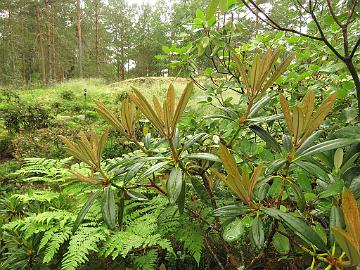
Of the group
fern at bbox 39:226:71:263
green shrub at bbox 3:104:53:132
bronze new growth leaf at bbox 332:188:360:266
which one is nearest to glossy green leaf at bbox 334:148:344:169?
bronze new growth leaf at bbox 332:188:360:266

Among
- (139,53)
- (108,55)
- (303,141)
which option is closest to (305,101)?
(303,141)

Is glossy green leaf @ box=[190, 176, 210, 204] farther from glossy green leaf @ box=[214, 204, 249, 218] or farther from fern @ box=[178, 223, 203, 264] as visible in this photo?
fern @ box=[178, 223, 203, 264]

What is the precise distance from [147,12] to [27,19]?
12902mm

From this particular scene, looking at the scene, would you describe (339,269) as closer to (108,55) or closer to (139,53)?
(139,53)

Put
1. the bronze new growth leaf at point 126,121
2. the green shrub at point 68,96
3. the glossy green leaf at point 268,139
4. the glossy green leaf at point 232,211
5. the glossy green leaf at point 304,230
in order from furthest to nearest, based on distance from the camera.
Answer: the green shrub at point 68,96
the bronze new growth leaf at point 126,121
the glossy green leaf at point 268,139
the glossy green leaf at point 232,211
the glossy green leaf at point 304,230

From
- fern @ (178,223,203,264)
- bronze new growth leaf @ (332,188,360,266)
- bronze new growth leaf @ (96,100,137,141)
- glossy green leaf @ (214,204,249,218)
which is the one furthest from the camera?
fern @ (178,223,203,264)

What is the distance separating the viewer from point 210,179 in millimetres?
1127

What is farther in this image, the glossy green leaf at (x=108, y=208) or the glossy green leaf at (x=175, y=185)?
the glossy green leaf at (x=108, y=208)

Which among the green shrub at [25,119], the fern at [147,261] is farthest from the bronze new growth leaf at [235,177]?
the green shrub at [25,119]

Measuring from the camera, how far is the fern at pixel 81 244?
124cm

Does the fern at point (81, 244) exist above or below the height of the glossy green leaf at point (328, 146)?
below

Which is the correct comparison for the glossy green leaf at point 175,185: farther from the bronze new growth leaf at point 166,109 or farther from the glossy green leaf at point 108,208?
the glossy green leaf at point 108,208

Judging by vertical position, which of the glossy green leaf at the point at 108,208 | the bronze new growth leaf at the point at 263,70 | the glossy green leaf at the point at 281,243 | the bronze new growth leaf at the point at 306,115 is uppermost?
the bronze new growth leaf at the point at 263,70

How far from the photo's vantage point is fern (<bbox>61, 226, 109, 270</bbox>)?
1242 mm
